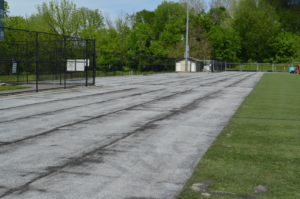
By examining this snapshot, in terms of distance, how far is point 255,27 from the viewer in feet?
320

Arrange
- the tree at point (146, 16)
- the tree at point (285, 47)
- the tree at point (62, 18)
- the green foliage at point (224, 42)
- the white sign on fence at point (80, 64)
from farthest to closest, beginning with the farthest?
1. the tree at point (146, 16)
2. the tree at point (285, 47)
3. the green foliage at point (224, 42)
4. the tree at point (62, 18)
5. the white sign on fence at point (80, 64)

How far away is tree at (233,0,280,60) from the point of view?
318ft

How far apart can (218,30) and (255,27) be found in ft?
40.7

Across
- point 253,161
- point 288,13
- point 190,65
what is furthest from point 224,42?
point 253,161

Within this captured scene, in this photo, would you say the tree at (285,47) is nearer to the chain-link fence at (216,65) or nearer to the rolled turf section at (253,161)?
the chain-link fence at (216,65)

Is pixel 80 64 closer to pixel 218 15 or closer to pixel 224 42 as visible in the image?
pixel 224 42

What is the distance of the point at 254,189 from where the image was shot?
4.50 m

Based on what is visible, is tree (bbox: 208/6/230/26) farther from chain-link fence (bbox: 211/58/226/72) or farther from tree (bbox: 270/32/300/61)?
chain-link fence (bbox: 211/58/226/72)

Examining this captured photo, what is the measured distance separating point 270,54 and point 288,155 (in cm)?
9982

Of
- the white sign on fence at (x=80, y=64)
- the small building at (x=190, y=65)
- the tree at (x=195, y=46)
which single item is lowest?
the white sign on fence at (x=80, y=64)

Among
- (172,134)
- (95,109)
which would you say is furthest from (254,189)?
(95,109)

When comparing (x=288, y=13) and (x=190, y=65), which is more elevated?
(x=288, y=13)

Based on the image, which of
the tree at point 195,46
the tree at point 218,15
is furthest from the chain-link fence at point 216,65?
the tree at point 218,15

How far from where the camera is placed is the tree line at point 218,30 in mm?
85438
